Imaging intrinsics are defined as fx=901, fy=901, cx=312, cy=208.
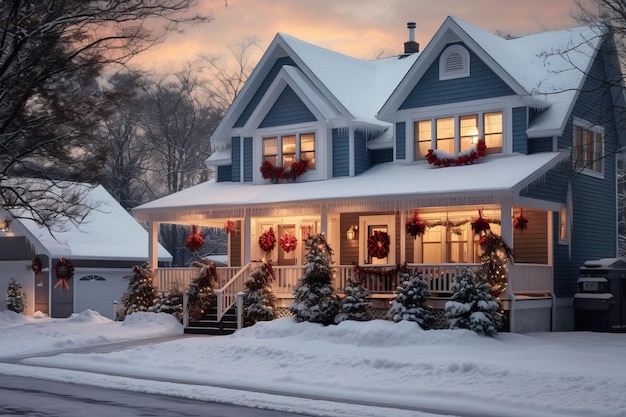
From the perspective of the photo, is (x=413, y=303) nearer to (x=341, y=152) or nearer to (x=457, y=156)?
(x=457, y=156)

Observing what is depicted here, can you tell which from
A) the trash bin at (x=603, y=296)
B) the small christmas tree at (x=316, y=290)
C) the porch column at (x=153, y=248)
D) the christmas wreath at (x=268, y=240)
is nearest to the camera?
the small christmas tree at (x=316, y=290)

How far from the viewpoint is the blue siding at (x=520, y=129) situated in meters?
26.3

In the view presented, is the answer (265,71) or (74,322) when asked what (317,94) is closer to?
(265,71)

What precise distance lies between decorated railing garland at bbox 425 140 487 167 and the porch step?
24.8 feet

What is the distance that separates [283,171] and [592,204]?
1018 centimetres

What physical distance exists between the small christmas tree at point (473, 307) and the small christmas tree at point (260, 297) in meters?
5.82

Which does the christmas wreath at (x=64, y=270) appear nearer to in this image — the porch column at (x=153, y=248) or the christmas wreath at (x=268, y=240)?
the porch column at (x=153, y=248)

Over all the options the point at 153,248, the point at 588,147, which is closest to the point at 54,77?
the point at 153,248

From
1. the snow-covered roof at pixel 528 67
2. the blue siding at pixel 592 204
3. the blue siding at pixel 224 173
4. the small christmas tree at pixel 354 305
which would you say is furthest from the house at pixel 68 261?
the blue siding at pixel 592 204

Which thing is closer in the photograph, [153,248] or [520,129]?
[520,129]

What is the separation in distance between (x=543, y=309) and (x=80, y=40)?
52.1 feet

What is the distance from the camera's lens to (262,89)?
31484mm

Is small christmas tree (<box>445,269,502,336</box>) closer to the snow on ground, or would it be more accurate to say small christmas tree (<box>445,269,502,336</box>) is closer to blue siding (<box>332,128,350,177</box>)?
the snow on ground

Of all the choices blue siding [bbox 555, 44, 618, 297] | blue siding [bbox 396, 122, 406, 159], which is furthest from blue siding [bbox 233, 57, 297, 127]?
blue siding [bbox 555, 44, 618, 297]
